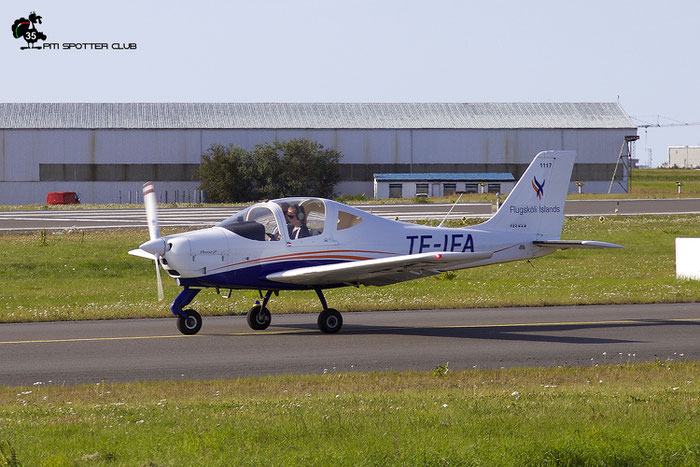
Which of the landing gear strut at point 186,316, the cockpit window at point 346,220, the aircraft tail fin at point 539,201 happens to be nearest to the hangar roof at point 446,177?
the aircraft tail fin at point 539,201

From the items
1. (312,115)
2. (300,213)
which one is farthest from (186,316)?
(312,115)

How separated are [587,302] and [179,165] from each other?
60064 mm

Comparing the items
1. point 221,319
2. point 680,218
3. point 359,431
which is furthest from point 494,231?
point 680,218

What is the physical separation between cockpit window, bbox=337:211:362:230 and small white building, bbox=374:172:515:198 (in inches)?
2310

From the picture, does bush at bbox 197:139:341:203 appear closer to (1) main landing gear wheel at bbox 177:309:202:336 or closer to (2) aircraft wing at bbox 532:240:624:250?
(2) aircraft wing at bbox 532:240:624:250

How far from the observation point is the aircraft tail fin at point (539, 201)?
18031mm

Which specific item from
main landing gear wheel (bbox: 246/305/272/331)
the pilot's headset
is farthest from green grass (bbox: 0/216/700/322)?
the pilot's headset

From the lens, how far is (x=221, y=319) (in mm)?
17719

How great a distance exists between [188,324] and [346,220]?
345cm

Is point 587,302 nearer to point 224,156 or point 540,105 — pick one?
point 224,156

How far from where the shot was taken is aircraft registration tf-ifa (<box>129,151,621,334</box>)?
49.3 ft

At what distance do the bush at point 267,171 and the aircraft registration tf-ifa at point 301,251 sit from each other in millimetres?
56522

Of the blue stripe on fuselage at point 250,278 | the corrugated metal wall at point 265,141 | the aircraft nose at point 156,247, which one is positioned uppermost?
the corrugated metal wall at point 265,141

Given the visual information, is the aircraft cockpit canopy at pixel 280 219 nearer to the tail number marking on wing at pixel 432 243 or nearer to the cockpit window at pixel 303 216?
the cockpit window at pixel 303 216
